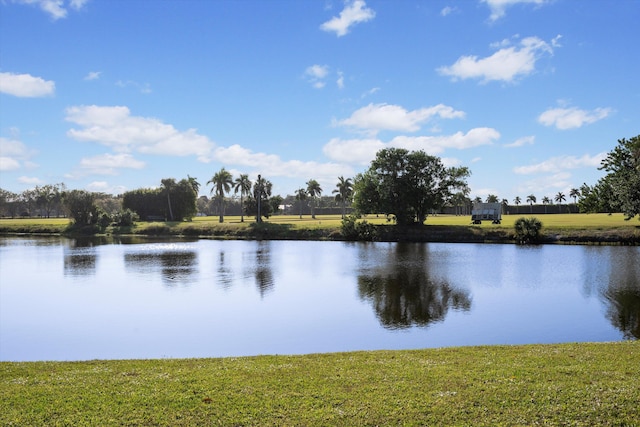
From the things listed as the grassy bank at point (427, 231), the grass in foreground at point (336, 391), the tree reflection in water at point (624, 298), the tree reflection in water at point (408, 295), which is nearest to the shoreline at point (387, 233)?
the grassy bank at point (427, 231)

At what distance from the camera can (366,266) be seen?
43156 millimetres

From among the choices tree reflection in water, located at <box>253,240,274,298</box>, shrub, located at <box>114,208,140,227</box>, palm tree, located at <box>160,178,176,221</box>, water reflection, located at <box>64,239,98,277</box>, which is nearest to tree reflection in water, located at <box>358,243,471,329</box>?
tree reflection in water, located at <box>253,240,274,298</box>

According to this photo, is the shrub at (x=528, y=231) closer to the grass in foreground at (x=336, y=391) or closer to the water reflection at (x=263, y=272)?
the water reflection at (x=263, y=272)

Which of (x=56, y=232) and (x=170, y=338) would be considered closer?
(x=170, y=338)

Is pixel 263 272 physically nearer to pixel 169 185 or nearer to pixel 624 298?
pixel 624 298

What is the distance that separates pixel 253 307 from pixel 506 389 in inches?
689

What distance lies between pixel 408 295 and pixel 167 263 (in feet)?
88.9

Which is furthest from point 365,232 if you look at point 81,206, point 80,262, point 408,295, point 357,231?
point 81,206

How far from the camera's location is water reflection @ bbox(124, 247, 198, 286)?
37125mm

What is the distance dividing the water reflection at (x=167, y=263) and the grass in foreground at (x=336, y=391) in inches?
918

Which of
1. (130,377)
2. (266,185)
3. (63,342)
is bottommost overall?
(63,342)

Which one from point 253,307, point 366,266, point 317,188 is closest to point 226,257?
point 366,266

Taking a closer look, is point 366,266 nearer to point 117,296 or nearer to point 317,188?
point 117,296

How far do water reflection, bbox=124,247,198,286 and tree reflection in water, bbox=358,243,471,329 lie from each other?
44.9ft
